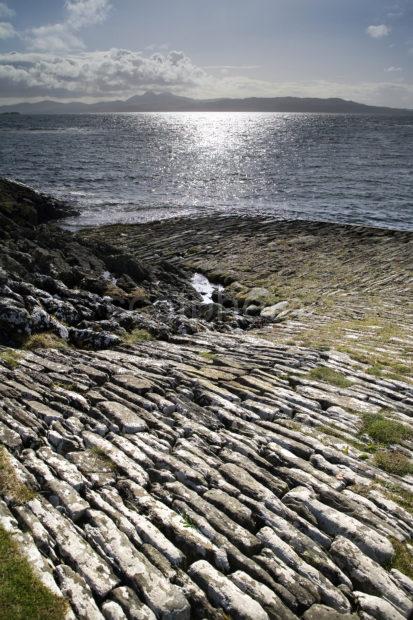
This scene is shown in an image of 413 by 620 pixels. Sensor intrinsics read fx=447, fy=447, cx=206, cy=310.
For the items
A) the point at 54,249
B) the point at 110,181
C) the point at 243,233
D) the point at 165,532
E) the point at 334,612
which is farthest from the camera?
the point at 110,181

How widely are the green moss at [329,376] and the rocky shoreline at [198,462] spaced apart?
0.32 ft

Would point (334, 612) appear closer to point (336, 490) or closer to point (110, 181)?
point (336, 490)

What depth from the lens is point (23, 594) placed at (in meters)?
7.09

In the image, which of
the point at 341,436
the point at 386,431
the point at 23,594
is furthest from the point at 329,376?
the point at 23,594

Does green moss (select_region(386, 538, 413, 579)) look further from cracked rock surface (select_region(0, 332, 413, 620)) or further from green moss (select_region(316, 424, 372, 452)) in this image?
green moss (select_region(316, 424, 372, 452))

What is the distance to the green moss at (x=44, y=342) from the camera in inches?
652

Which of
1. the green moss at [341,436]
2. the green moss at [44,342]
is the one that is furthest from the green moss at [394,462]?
the green moss at [44,342]

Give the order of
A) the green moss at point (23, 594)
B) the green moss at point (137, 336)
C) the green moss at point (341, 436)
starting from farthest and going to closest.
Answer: the green moss at point (137, 336) → the green moss at point (341, 436) → the green moss at point (23, 594)

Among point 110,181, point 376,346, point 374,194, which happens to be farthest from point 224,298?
point 110,181

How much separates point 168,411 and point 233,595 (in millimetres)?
5932

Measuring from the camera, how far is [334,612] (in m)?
7.47

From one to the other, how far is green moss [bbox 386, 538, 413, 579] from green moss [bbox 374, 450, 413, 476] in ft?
7.68

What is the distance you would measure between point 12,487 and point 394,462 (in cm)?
899

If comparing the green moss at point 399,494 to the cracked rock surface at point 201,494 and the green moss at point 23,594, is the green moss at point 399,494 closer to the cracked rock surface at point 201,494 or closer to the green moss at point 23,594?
the cracked rock surface at point 201,494
